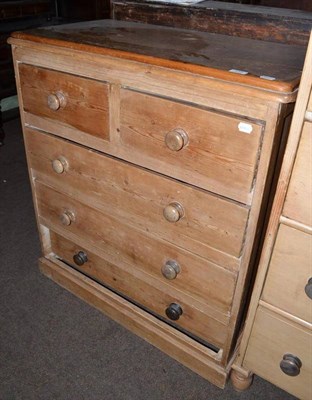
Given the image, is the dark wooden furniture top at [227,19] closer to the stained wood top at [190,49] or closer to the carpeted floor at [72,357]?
the stained wood top at [190,49]

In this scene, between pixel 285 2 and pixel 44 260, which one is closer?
pixel 44 260

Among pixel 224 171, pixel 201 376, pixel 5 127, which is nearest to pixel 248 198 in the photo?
pixel 224 171

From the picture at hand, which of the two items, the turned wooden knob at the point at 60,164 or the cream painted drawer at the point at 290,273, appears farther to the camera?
the turned wooden knob at the point at 60,164

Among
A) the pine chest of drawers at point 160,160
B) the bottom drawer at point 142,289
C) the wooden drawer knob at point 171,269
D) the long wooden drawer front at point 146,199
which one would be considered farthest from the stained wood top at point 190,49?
the bottom drawer at point 142,289

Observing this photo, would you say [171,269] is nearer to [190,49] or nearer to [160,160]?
[160,160]

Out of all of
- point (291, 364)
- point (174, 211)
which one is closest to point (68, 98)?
point (174, 211)

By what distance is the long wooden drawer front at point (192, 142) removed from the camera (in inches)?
31.9

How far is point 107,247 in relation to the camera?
4.13 ft

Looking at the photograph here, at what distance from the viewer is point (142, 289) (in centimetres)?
127

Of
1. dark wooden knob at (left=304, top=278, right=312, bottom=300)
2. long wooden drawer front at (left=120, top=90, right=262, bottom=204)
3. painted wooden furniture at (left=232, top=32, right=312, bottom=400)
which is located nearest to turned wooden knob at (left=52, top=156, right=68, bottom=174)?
long wooden drawer front at (left=120, top=90, right=262, bottom=204)

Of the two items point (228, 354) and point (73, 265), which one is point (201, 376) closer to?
point (228, 354)

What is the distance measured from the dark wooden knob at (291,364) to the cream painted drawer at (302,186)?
40 cm

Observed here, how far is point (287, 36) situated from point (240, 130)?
0.52m

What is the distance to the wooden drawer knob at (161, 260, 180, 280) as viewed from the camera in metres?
1.09
